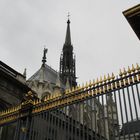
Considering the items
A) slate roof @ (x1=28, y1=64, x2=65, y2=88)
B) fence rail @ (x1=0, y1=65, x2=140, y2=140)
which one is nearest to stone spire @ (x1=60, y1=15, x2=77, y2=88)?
slate roof @ (x1=28, y1=64, x2=65, y2=88)

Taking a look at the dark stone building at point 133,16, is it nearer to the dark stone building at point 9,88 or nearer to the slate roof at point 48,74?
the dark stone building at point 9,88

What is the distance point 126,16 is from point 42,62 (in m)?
50.1

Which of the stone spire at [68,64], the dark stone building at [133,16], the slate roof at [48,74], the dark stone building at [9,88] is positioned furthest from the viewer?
the stone spire at [68,64]

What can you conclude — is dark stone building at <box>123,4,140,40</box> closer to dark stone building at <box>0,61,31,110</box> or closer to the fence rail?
the fence rail

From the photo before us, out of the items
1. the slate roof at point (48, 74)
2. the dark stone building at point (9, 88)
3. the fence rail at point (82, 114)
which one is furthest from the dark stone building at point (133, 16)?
the slate roof at point (48, 74)

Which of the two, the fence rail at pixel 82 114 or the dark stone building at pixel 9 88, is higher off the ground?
the dark stone building at pixel 9 88

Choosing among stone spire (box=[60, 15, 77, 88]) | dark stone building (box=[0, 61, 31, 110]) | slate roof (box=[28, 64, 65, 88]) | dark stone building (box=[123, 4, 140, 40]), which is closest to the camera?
dark stone building (box=[123, 4, 140, 40])

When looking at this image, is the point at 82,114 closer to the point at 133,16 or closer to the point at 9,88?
the point at 133,16

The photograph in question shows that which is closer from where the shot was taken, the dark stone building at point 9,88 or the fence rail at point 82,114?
the fence rail at point 82,114

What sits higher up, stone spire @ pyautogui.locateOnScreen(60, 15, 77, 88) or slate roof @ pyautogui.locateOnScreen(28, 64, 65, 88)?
stone spire @ pyautogui.locateOnScreen(60, 15, 77, 88)

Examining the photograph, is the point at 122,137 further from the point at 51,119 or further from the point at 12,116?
the point at 12,116

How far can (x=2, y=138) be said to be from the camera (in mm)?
11875

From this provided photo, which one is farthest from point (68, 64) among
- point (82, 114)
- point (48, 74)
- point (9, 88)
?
point (82, 114)

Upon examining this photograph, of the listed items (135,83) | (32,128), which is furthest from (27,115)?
(135,83)
